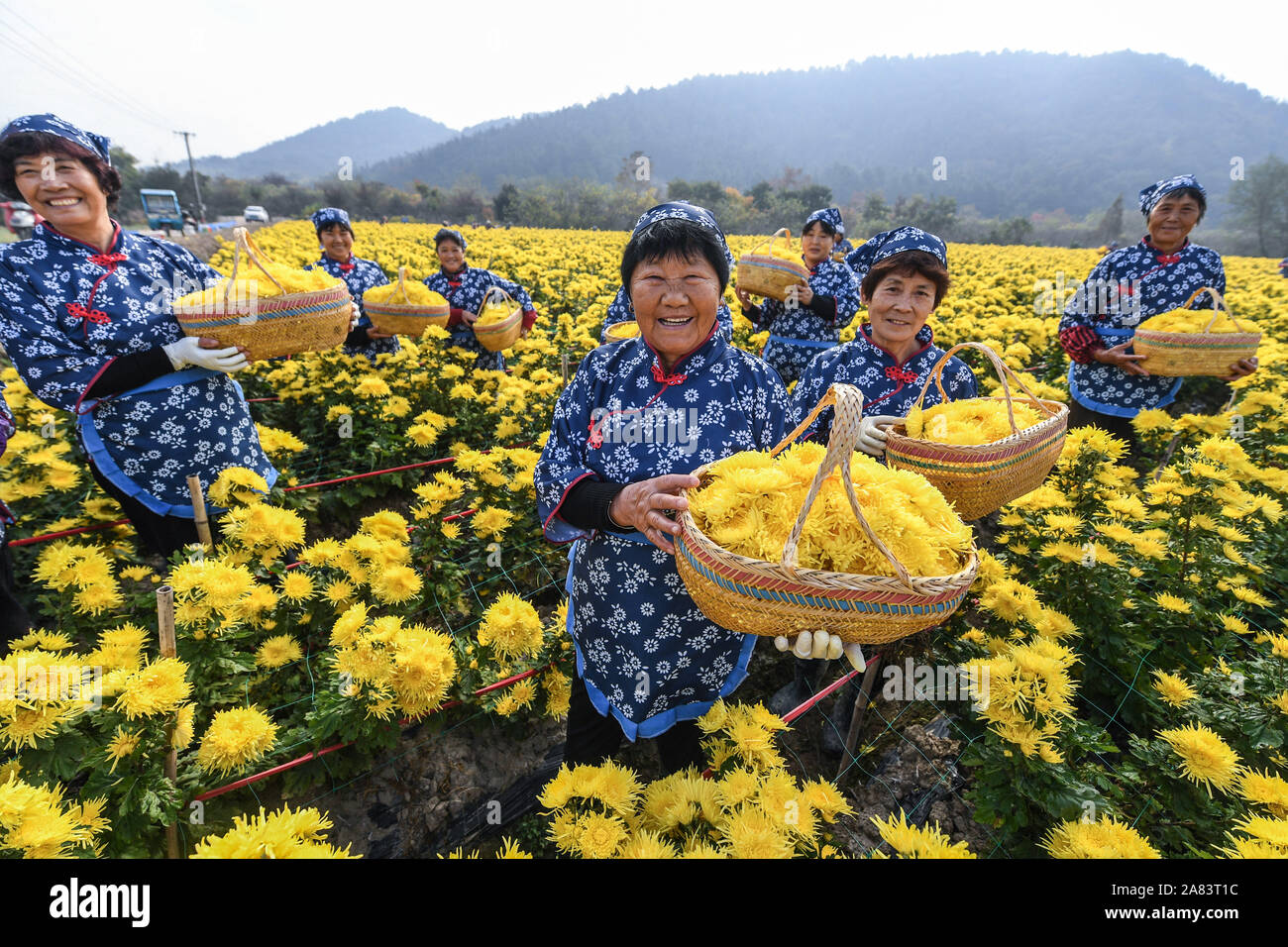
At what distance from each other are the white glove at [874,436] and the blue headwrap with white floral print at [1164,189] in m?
3.26

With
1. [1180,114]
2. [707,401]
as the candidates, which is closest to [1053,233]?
[707,401]

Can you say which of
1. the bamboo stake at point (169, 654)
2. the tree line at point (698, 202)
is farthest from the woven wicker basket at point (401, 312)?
the tree line at point (698, 202)

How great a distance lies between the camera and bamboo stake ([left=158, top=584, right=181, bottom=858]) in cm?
168

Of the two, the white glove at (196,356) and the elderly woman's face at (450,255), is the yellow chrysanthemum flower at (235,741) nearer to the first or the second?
the white glove at (196,356)

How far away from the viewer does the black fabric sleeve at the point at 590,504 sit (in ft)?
5.86

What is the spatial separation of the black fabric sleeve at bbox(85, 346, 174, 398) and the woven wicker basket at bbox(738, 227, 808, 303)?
4.00 m

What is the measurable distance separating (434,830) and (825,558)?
237cm

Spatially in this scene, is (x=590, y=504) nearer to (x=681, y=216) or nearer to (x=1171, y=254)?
(x=681, y=216)

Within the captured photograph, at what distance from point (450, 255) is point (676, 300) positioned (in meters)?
4.90

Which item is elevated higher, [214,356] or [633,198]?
[633,198]

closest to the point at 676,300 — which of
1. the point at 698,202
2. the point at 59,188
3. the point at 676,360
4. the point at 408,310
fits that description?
the point at 676,360

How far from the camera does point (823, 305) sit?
16.2 ft

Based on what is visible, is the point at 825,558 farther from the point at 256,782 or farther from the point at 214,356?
the point at 214,356

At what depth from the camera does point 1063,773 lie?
64.2 inches
